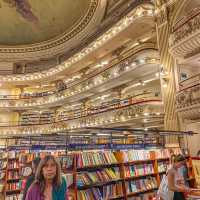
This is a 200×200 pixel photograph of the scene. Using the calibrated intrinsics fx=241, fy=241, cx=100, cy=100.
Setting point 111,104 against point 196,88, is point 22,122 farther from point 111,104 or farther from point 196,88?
point 196,88

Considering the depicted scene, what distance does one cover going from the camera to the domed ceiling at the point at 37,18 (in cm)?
1933

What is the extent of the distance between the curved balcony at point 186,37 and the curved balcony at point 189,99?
3.34 feet

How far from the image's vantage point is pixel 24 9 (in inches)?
789

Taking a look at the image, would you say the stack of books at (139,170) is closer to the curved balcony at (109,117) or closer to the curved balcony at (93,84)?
the curved balcony at (109,117)

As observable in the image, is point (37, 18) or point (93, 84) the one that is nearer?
point (93, 84)

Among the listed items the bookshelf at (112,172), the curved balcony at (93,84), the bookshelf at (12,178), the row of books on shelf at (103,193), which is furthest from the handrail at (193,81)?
the bookshelf at (12,178)

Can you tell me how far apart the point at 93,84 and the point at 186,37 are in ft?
26.9

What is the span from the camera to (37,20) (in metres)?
21.0

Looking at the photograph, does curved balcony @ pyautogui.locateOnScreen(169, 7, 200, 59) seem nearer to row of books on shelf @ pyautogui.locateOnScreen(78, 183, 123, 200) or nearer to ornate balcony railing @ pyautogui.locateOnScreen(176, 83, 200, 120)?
ornate balcony railing @ pyautogui.locateOnScreen(176, 83, 200, 120)

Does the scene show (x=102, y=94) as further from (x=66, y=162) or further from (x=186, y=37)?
(x=66, y=162)

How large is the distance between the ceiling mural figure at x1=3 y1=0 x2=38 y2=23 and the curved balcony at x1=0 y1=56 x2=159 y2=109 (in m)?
6.73

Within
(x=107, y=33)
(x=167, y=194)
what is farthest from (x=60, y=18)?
(x=167, y=194)

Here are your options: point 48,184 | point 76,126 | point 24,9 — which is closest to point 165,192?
point 48,184

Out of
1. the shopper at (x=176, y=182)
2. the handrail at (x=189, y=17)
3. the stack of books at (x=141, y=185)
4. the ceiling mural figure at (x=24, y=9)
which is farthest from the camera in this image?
the ceiling mural figure at (x=24, y=9)
